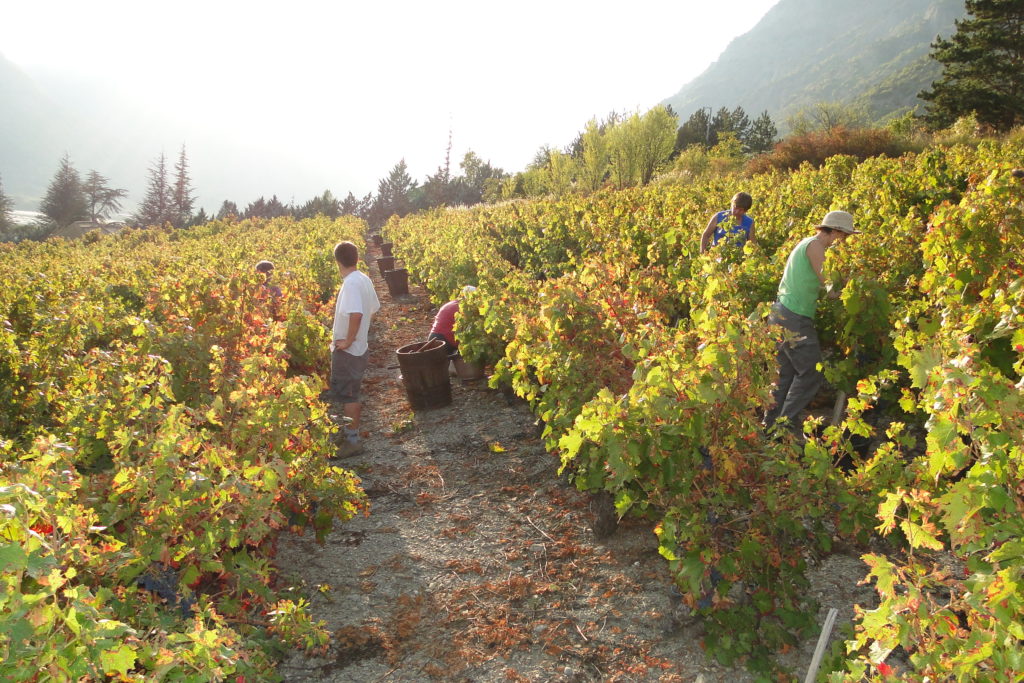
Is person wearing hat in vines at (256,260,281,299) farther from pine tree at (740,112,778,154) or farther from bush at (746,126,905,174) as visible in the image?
pine tree at (740,112,778,154)

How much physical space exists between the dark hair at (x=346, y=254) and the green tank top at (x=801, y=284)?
3526 mm

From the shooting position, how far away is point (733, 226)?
21.3 feet

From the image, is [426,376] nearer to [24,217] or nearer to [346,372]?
[346,372]

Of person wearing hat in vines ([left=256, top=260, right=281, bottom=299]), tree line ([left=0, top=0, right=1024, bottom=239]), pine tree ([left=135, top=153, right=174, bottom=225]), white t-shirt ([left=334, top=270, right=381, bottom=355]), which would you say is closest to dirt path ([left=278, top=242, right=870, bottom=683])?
white t-shirt ([left=334, top=270, right=381, bottom=355])

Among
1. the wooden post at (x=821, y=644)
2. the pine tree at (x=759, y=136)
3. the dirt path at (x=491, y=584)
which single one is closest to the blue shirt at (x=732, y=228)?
the dirt path at (x=491, y=584)

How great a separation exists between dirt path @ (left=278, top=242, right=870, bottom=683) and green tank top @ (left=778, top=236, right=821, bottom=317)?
188cm

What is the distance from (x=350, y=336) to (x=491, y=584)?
265 centimetres

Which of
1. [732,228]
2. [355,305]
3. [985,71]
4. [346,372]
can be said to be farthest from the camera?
[985,71]

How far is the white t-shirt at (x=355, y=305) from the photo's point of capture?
18.1 ft

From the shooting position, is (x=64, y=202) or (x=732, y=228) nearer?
(x=732, y=228)

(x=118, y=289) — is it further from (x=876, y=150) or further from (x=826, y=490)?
(x=876, y=150)

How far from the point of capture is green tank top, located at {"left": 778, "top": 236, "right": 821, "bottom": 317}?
4.71 m

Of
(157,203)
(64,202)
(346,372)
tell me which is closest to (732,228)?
(346,372)

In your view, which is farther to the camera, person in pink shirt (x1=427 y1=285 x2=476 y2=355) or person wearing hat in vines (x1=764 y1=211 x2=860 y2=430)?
person in pink shirt (x1=427 y1=285 x2=476 y2=355)
